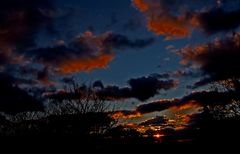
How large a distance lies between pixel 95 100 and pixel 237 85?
15415 millimetres

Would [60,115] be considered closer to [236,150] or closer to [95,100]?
[95,100]

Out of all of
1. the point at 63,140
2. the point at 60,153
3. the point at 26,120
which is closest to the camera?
the point at 60,153

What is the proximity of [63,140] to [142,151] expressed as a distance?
39.8 feet

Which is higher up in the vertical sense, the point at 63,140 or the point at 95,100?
the point at 95,100

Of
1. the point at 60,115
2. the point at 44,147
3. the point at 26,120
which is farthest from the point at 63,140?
the point at 26,120

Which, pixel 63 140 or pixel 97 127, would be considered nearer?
pixel 63 140

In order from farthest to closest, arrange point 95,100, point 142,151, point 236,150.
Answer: point 95,100 < point 142,151 < point 236,150

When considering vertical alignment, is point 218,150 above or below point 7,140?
below

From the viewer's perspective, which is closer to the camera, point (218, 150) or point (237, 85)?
point (218, 150)

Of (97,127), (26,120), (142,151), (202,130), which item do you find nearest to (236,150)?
(142,151)

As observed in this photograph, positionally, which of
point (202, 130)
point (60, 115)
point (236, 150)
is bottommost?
point (236, 150)

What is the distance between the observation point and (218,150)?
23828 mm

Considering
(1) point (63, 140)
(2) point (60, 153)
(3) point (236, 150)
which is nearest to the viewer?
(3) point (236, 150)

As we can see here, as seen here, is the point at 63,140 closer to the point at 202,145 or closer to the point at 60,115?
the point at 60,115
